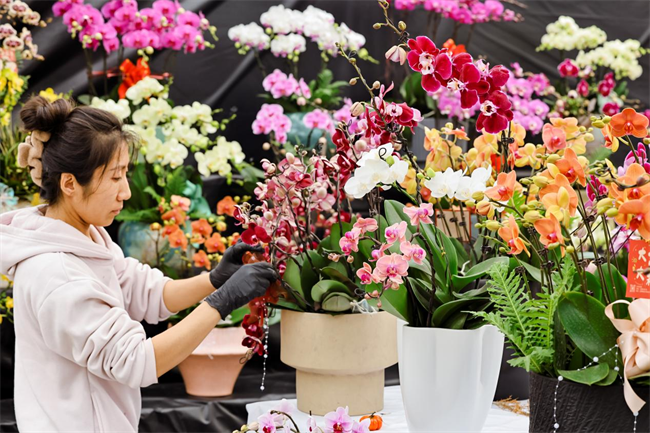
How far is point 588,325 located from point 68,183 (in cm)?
106

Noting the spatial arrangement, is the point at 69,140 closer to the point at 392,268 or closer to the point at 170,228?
the point at 170,228

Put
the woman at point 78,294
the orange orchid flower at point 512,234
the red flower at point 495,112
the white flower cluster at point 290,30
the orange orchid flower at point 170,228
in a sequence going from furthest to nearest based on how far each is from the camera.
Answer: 1. the white flower cluster at point 290,30
2. the orange orchid flower at point 170,228
3. the woman at point 78,294
4. the red flower at point 495,112
5. the orange orchid flower at point 512,234

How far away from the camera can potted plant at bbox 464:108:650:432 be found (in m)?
0.81

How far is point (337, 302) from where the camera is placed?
130 centimetres

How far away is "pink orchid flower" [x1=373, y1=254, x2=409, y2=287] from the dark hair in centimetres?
72

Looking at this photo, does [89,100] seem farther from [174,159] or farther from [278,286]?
[278,286]

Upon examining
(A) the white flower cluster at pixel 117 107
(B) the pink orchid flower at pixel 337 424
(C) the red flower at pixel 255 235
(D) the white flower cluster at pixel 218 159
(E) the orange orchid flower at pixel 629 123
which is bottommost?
(D) the white flower cluster at pixel 218 159

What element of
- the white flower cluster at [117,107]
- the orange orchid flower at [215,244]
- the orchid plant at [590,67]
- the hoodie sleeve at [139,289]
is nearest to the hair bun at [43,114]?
the hoodie sleeve at [139,289]

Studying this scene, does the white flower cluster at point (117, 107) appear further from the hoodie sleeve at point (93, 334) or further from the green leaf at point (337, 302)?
the green leaf at point (337, 302)

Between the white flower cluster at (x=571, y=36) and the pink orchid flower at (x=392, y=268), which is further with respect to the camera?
the white flower cluster at (x=571, y=36)

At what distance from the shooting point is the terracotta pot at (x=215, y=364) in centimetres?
210

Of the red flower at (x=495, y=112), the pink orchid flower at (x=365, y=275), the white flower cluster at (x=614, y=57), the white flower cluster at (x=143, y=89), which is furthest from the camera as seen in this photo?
the white flower cluster at (x=614, y=57)

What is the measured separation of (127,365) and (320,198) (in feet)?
1.59

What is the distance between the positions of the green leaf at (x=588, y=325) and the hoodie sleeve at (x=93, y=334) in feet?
2.73
